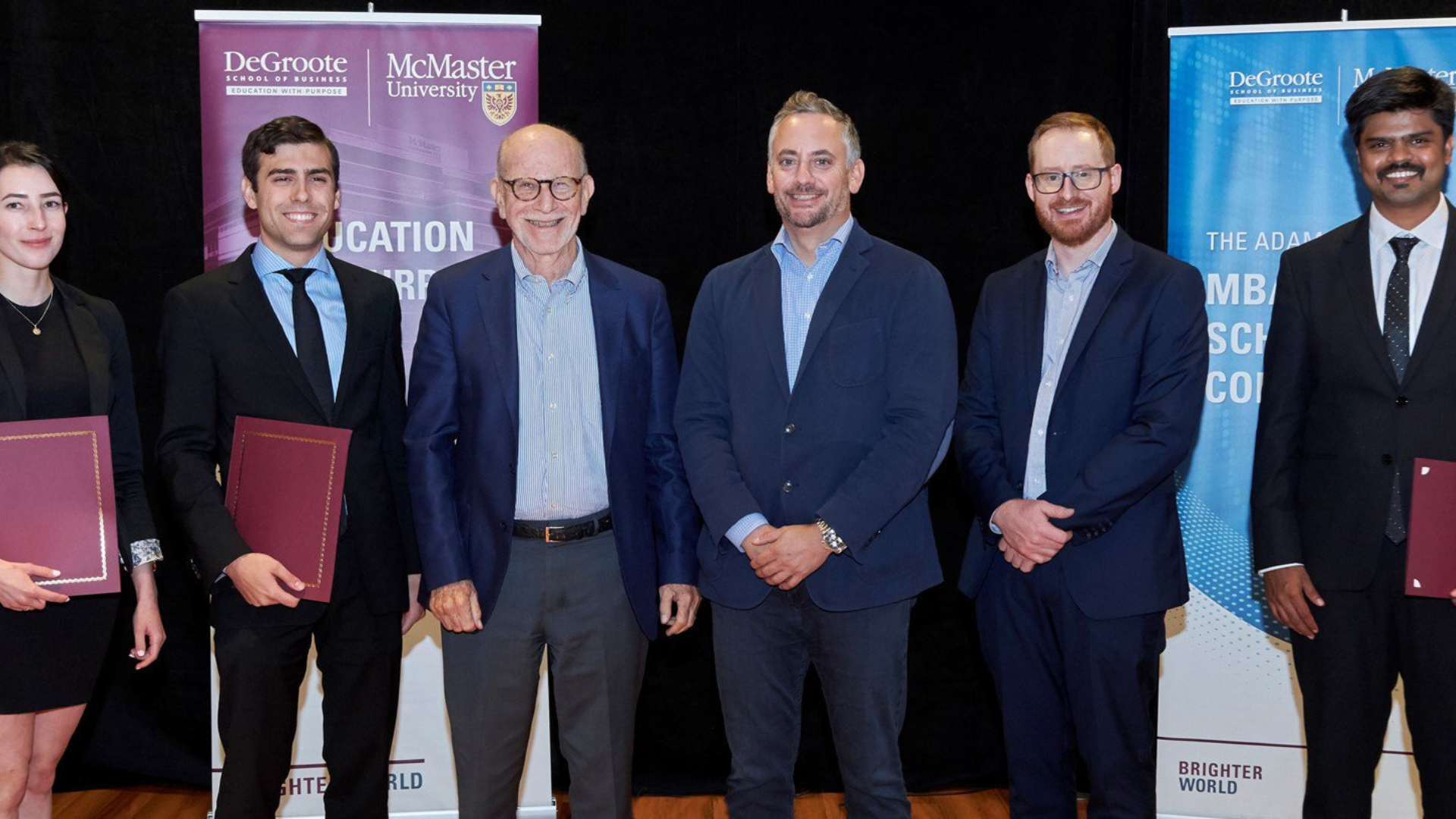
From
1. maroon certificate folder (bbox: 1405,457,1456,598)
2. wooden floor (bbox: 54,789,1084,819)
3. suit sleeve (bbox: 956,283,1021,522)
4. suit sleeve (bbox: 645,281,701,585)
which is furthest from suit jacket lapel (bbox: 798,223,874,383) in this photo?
wooden floor (bbox: 54,789,1084,819)

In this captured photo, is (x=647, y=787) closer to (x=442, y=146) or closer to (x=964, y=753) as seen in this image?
(x=964, y=753)

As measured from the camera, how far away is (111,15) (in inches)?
166

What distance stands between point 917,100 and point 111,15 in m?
2.93

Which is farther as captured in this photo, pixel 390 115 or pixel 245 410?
pixel 390 115

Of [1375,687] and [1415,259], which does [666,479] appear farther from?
[1415,259]

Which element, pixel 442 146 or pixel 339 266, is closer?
pixel 339 266

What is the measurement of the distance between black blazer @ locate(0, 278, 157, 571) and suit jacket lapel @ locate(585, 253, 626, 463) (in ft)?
3.56

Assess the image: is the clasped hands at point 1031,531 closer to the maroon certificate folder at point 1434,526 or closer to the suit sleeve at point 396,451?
the maroon certificate folder at point 1434,526

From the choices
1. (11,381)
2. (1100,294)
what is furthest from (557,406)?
(1100,294)

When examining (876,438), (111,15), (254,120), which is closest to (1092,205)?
(876,438)

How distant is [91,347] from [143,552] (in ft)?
1.60

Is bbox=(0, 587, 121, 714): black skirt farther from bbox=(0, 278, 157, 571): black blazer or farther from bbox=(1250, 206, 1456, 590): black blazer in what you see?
bbox=(1250, 206, 1456, 590): black blazer

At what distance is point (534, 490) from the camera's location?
8.80ft

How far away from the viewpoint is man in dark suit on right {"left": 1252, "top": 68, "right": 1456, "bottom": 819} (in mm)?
2564
